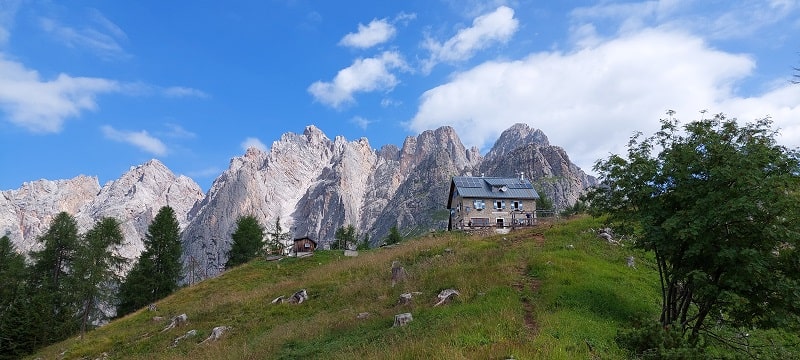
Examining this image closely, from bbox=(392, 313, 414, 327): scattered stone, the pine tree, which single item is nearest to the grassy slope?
bbox=(392, 313, 414, 327): scattered stone

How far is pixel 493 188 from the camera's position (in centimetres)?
6844

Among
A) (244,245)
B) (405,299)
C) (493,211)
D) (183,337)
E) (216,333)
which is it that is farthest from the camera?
(244,245)

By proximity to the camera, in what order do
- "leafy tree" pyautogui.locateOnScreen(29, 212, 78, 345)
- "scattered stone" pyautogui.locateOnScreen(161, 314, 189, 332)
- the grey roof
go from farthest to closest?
the grey roof → "leafy tree" pyautogui.locateOnScreen(29, 212, 78, 345) → "scattered stone" pyautogui.locateOnScreen(161, 314, 189, 332)

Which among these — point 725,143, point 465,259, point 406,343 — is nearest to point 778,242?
point 725,143

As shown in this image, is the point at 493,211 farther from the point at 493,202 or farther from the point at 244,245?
the point at 244,245

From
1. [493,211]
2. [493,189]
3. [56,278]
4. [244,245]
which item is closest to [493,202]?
[493,211]

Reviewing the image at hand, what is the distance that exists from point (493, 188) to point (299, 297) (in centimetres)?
4457

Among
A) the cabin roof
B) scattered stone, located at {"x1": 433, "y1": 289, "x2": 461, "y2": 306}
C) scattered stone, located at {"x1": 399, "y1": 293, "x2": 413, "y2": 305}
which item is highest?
the cabin roof

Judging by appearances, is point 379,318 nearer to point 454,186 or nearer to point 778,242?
point 778,242

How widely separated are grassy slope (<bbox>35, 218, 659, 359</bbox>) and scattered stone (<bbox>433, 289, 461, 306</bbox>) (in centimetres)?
43

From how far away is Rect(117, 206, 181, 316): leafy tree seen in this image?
5778cm

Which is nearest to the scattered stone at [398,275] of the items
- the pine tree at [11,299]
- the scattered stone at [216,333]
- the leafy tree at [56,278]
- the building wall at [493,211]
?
the scattered stone at [216,333]

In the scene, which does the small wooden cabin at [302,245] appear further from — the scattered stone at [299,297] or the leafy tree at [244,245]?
the scattered stone at [299,297]

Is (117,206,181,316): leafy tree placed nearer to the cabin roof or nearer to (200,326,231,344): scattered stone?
the cabin roof
